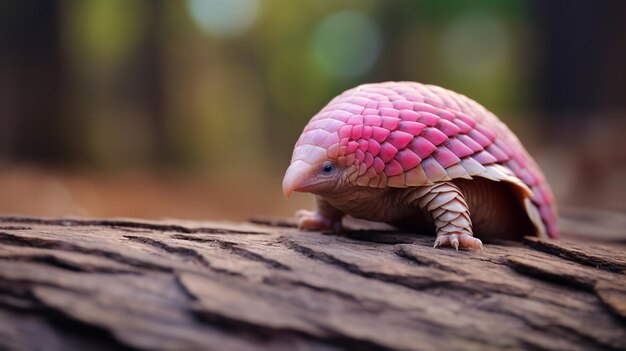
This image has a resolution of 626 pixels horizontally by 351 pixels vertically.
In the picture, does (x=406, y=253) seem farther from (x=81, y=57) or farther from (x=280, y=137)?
(x=280, y=137)

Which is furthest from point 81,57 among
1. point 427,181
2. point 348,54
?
point 348,54

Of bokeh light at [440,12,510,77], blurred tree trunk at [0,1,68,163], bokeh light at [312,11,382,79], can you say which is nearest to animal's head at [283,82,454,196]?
blurred tree trunk at [0,1,68,163]

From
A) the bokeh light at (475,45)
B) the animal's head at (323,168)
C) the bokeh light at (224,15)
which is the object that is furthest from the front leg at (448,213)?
the bokeh light at (475,45)

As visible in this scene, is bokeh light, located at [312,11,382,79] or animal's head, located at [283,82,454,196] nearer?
animal's head, located at [283,82,454,196]

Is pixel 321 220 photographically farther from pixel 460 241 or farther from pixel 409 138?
pixel 460 241

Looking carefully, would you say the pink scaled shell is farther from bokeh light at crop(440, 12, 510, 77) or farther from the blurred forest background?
bokeh light at crop(440, 12, 510, 77)

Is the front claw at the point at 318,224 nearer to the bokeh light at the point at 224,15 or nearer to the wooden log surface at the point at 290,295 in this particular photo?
the wooden log surface at the point at 290,295
